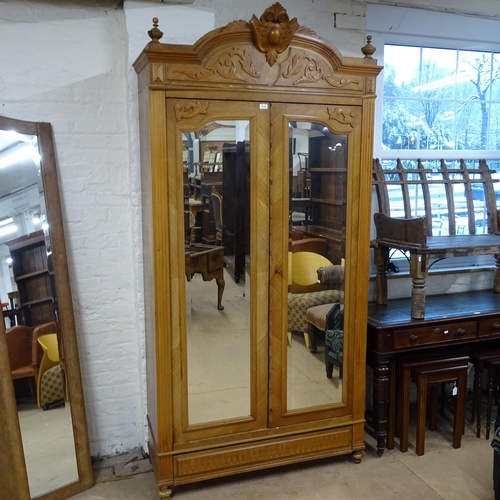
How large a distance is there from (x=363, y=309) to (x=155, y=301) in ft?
3.69

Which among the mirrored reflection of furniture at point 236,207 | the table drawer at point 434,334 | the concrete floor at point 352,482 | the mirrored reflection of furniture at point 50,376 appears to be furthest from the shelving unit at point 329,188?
the mirrored reflection of furniture at point 50,376

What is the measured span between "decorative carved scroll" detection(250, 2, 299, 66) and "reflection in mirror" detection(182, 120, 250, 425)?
1.19 feet

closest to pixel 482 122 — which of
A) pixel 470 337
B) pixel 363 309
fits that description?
pixel 470 337

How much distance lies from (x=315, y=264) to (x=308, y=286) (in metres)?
0.12

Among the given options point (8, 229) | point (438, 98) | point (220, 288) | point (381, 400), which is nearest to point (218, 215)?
point (220, 288)

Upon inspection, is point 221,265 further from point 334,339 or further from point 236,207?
point 334,339

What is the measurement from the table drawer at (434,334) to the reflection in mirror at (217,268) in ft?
3.06

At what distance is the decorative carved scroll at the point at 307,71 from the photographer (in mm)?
2559

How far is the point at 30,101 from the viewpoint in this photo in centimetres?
272

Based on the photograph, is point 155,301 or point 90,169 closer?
point 155,301

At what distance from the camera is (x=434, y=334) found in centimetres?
310

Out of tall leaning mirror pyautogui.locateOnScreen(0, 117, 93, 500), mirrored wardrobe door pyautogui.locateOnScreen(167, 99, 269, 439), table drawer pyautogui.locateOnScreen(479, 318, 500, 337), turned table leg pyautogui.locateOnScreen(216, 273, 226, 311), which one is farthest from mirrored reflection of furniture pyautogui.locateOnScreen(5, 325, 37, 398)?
table drawer pyautogui.locateOnScreen(479, 318, 500, 337)

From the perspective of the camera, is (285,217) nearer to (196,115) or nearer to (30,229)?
(196,115)

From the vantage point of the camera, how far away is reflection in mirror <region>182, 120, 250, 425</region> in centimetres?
252
